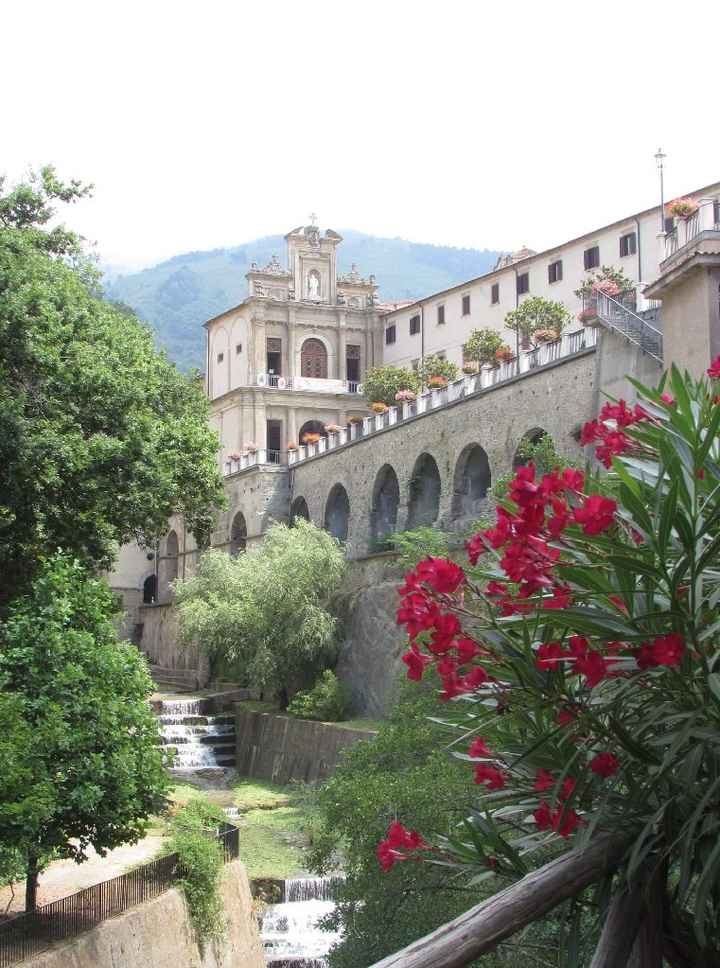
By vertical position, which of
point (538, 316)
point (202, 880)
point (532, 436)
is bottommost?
point (202, 880)

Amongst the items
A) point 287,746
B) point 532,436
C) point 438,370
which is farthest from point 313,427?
point 287,746

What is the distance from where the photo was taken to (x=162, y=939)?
1820 cm

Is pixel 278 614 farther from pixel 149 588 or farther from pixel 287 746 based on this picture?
pixel 149 588

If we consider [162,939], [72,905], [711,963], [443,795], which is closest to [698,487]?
[711,963]

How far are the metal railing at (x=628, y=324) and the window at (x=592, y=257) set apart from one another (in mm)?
15952

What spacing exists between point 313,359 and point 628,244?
1968 cm

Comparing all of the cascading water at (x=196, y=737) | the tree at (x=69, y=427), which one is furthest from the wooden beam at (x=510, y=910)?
the cascading water at (x=196, y=737)

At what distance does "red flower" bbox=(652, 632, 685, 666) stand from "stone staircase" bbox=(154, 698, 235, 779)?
3452 centimetres

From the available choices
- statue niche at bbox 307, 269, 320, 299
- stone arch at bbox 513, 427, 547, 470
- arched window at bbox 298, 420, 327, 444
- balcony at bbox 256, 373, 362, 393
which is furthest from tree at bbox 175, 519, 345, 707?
statue niche at bbox 307, 269, 320, 299

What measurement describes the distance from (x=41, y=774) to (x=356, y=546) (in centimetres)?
3243

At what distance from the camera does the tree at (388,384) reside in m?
54.2

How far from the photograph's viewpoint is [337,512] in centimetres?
5206

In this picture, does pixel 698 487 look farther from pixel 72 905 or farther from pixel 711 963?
pixel 72 905

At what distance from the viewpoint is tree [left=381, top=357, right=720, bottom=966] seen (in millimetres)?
4625
